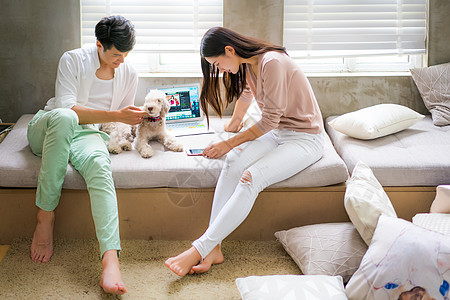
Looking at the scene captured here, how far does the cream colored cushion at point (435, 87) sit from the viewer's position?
2.99m

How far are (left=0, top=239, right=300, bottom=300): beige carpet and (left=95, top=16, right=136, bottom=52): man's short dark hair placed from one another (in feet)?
2.94

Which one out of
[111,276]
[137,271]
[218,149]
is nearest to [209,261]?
[137,271]

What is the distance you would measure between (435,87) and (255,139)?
129 centimetres

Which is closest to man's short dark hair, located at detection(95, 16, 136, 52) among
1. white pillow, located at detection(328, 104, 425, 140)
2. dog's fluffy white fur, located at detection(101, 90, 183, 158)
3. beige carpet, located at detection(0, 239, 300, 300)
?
dog's fluffy white fur, located at detection(101, 90, 183, 158)

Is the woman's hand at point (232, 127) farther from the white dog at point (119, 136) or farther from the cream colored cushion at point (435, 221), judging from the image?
the cream colored cushion at point (435, 221)

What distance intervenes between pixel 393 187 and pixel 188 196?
92 cm

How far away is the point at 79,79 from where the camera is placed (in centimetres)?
254

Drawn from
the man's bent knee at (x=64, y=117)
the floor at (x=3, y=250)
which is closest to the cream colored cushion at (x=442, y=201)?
the man's bent knee at (x=64, y=117)

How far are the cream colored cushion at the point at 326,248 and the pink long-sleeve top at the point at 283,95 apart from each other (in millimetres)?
445

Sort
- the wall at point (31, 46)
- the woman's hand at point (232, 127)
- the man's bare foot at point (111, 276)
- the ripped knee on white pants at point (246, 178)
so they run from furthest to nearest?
the wall at point (31, 46)
the woman's hand at point (232, 127)
the ripped knee on white pants at point (246, 178)
the man's bare foot at point (111, 276)

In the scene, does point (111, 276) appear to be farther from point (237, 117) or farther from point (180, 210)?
point (237, 117)

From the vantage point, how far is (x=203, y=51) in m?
2.28

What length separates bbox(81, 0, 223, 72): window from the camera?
3.20 metres

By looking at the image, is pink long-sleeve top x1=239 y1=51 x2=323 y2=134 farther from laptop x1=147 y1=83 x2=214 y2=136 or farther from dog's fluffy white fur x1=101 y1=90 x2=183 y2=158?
laptop x1=147 y1=83 x2=214 y2=136
